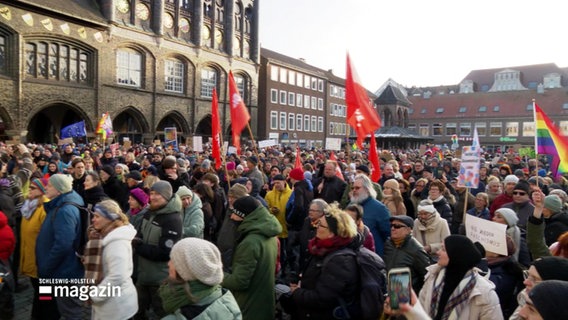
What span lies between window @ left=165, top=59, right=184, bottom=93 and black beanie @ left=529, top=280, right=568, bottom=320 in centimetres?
3073

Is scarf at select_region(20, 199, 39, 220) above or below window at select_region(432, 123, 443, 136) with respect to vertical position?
below

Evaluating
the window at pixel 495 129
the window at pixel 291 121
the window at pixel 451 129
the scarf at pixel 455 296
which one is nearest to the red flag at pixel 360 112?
the scarf at pixel 455 296

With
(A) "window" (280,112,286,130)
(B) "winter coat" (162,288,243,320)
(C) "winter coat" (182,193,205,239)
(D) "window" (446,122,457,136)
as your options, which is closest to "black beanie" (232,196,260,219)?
(B) "winter coat" (162,288,243,320)

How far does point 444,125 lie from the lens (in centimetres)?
6606

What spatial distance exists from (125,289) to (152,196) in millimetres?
1018

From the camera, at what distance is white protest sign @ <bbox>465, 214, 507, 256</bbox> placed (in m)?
3.50

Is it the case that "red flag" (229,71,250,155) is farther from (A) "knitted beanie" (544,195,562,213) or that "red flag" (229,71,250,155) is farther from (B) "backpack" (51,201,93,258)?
(A) "knitted beanie" (544,195,562,213)

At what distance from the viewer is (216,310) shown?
7.84 ft

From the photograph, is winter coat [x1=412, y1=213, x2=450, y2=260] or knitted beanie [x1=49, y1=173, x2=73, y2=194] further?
winter coat [x1=412, y1=213, x2=450, y2=260]

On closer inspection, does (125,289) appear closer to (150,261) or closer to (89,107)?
(150,261)

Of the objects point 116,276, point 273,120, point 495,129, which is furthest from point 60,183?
point 495,129

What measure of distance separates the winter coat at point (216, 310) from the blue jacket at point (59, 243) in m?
2.03

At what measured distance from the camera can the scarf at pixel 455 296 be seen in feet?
9.14

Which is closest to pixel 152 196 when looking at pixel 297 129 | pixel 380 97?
pixel 297 129
